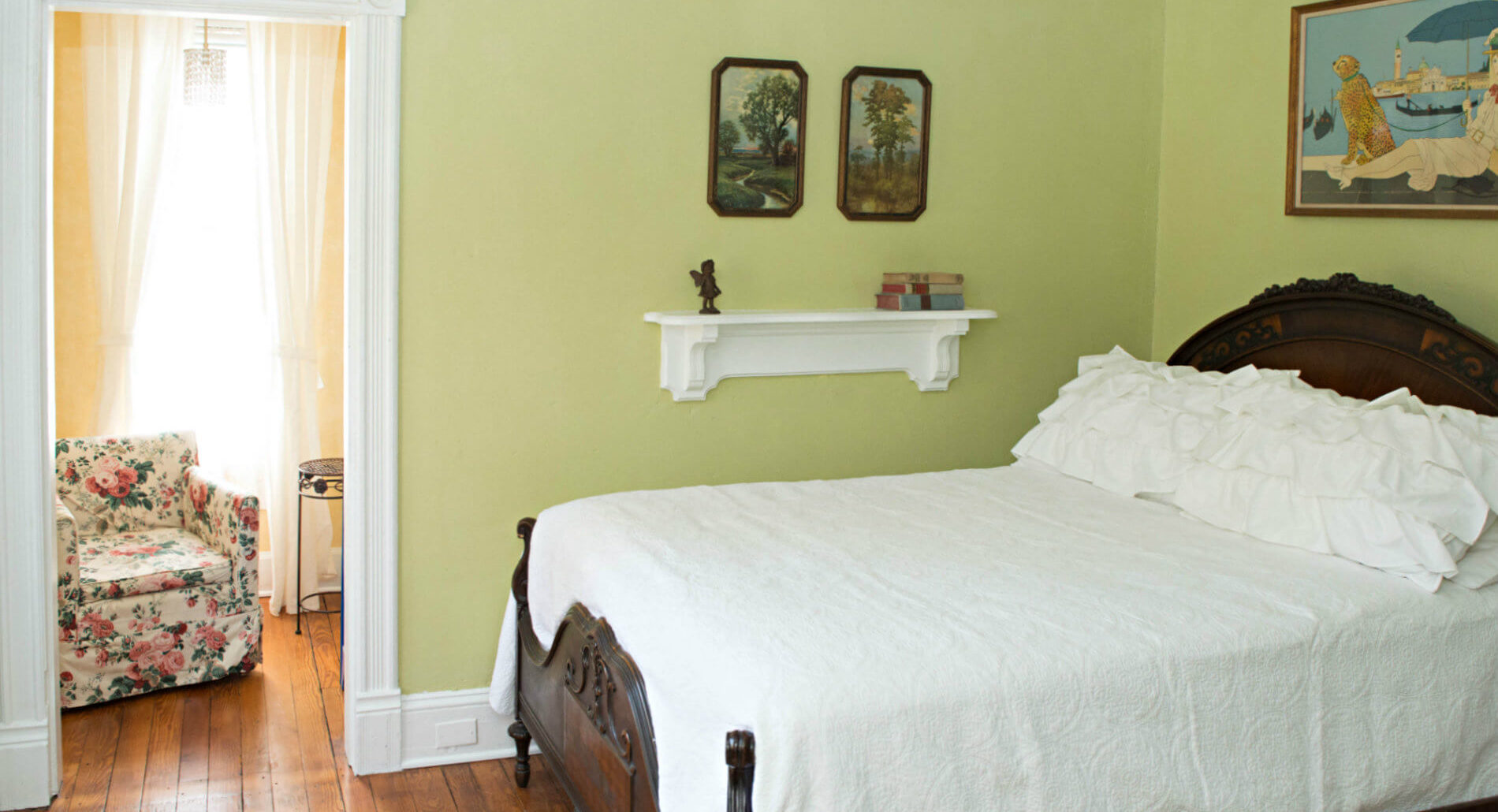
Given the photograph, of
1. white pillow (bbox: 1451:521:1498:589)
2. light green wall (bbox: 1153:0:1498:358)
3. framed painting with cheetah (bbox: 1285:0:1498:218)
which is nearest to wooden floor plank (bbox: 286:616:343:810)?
white pillow (bbox: 1451:521:1498:589)

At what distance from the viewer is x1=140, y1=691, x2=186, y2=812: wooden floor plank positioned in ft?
10.0

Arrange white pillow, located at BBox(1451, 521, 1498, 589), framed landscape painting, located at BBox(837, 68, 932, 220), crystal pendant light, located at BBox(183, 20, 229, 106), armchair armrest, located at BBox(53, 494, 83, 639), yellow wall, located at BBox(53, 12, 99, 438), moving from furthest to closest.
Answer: yellow wall, located at BBox(53, 12, 99, 438), crystal pendant light, located at BBox(183, 20, 229, 106), framed landscape painting, located at BBox(837, 68, 932, 220), armchair armrest, located at BBox(53, 494, 83, 639), white pillow, located at BBox(1451, 521, 1498, 589)

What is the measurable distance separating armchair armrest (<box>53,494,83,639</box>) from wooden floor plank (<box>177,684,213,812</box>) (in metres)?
0.43

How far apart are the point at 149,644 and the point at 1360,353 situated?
12.2 feet

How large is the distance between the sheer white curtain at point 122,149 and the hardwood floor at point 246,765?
1.29m

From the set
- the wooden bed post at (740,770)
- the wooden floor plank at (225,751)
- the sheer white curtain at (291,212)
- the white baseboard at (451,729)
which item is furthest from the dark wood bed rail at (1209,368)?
the sheer white curtain at (291,212)

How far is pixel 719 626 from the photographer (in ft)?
6.94

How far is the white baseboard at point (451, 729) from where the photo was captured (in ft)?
10.8

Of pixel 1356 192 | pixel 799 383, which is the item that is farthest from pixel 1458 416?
pixel 799 383

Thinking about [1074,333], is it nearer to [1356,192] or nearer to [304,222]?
[1356,192]

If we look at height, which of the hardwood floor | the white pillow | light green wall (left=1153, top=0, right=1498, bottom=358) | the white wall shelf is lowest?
the hardwood floor

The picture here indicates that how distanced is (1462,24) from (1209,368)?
3.75ft

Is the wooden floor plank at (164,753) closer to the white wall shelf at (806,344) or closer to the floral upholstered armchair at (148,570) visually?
the floral upholstered armchair at (148,570)

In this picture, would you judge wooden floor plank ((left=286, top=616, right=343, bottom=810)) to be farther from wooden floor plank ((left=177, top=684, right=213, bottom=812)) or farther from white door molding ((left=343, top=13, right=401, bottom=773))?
wooden floor plank ((left=177, top=684, right=213, bottom=812))
